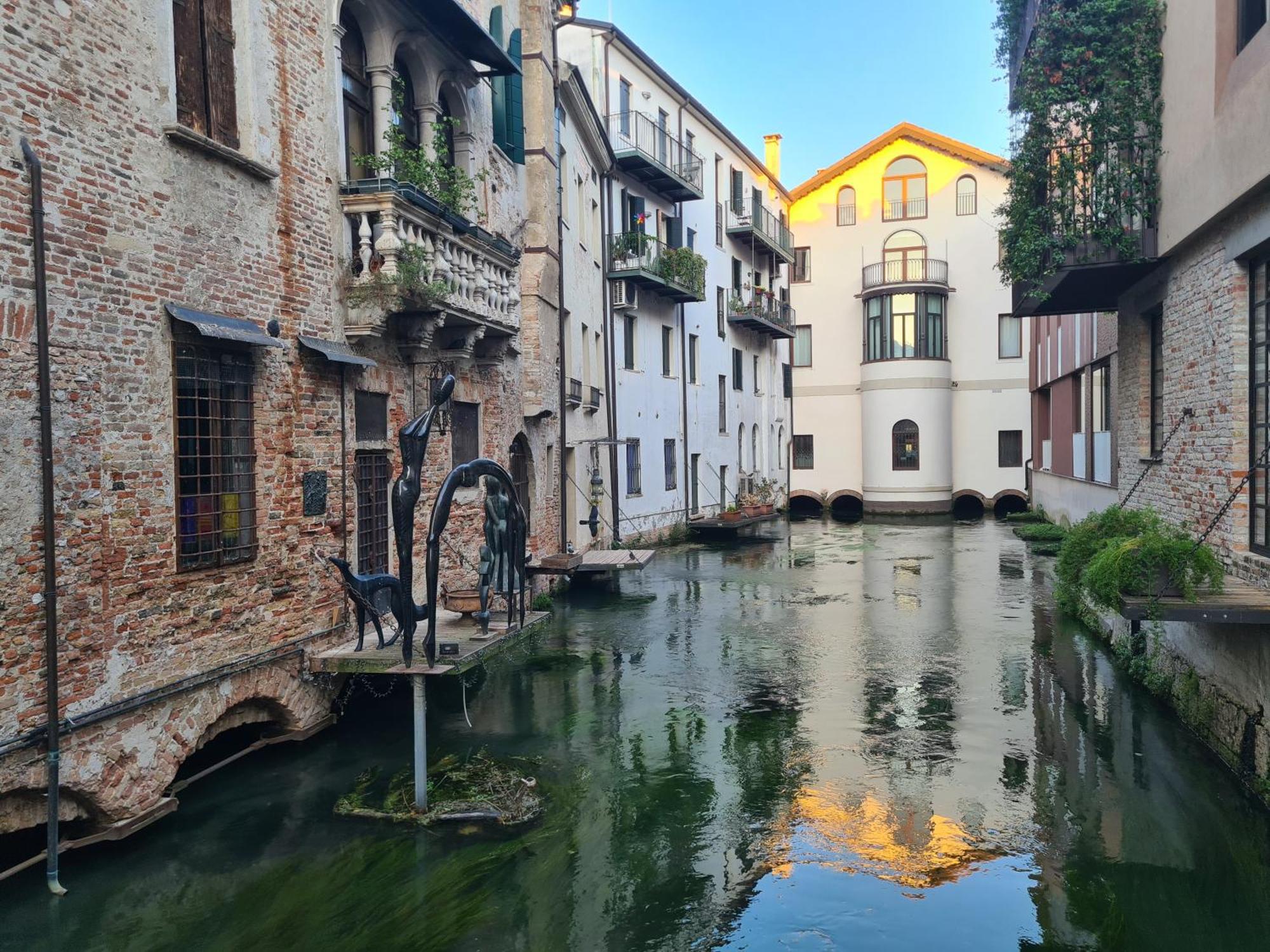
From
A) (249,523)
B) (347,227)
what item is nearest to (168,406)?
(249,523)

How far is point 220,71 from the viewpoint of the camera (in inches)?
343

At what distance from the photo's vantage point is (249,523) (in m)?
8.86

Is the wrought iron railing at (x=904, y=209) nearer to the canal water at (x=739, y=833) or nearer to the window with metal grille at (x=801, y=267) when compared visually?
the window with metal grille at (x=801, y=267)

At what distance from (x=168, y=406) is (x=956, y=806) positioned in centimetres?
719

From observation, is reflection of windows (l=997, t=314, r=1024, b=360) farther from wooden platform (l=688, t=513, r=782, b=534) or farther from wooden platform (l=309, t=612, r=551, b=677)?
wooden platform (l=309, t=612, r=551, b=677)

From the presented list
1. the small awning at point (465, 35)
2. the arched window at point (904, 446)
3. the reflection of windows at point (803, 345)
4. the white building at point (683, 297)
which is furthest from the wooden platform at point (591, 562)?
the reflection of windows at point (803, 345)

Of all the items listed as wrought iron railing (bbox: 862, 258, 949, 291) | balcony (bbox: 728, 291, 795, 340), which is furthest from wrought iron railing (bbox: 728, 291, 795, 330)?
wrought iron railing (bbox: 862, 258, 949, 291)

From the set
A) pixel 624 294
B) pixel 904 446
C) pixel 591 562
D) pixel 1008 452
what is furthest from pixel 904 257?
pixel 591 562

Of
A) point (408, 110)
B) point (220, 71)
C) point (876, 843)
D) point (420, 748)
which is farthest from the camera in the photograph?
point (408, 110)

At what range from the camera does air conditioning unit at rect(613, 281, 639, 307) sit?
23938 millimetres

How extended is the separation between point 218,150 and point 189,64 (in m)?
0.76

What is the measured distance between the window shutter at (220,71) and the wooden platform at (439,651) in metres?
4.72

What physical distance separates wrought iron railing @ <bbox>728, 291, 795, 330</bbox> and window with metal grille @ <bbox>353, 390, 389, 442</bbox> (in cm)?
2316

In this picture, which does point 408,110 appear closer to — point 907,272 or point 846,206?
point 907,272
